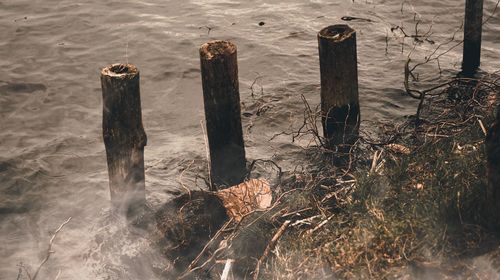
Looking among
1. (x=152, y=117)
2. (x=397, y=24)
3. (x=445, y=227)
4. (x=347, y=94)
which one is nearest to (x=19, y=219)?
(x=152, y=117)

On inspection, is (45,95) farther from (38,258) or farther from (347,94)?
(347,94)

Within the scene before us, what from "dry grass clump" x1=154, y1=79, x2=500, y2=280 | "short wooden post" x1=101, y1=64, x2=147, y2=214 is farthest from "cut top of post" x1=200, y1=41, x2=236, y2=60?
"dry grass clump" x1=154, y1=79, x2=500, y2=280

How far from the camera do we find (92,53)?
36.7 feet

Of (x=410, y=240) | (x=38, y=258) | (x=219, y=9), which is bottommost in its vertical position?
(x=38, y=258)

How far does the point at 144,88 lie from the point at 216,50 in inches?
131

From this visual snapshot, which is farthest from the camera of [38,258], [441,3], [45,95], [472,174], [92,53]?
[441,3]

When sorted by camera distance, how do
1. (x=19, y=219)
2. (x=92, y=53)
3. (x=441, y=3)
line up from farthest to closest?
(x=441, y=3) < (x=92, y=53) < (x=19, y=219)

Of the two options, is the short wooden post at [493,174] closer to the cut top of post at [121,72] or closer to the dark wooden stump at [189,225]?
the dark wooden stump at [189,225]

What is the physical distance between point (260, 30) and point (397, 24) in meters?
2.23

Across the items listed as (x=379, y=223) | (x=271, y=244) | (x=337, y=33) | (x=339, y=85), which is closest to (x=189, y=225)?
(x=271, y=244)

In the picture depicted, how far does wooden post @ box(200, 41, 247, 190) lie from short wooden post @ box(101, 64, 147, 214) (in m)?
0.80

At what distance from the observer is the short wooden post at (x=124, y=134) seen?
22.0 ft

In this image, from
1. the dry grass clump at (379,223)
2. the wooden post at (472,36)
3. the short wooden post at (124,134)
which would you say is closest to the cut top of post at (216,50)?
the short wooden post at (124,134)

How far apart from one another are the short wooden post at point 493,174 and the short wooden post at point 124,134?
10.6 ft
